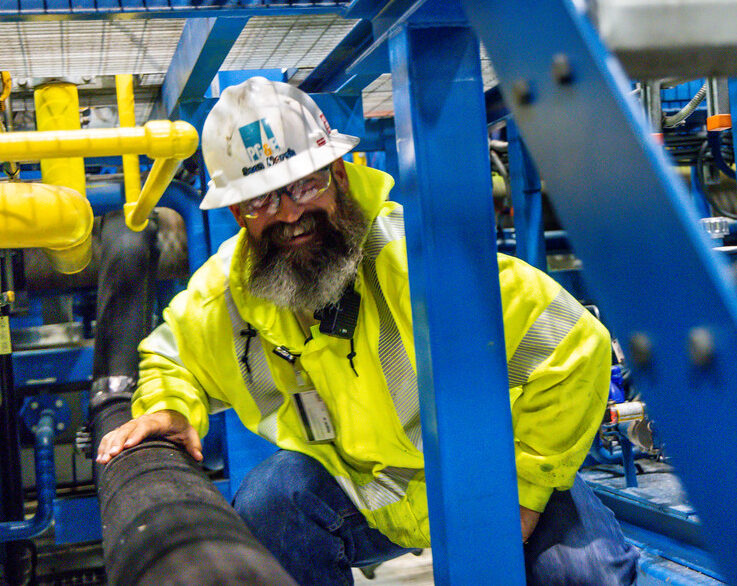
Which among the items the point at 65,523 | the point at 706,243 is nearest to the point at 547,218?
the point at 65,523

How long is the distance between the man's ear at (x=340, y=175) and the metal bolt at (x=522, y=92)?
1164 millimetres

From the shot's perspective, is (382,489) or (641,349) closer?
(641,349)

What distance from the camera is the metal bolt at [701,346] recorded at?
1.95 feet

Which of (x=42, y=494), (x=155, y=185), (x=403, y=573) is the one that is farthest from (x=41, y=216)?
(x=403, y=573)

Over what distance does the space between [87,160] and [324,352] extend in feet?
6.25

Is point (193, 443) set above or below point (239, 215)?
below

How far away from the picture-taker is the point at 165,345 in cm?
203

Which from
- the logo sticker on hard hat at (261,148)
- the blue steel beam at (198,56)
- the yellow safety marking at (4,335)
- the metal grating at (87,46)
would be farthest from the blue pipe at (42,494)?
the logo sticker on hard hat at (261,148)

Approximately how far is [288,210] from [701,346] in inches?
52.2

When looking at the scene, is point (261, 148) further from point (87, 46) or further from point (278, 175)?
point (87, 46)

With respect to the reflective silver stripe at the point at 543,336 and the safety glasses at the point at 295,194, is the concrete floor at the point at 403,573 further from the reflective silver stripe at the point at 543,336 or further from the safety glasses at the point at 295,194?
the safety glasses at the point at 295,194

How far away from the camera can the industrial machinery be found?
62 cm

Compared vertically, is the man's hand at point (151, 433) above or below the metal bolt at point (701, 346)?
below

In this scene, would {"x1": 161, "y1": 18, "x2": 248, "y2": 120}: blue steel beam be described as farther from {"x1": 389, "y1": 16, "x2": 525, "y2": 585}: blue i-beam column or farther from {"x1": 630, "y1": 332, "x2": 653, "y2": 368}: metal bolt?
{"x1": 630, "y1": 332, "x2": 653, "y2": 368}: metal bolt
